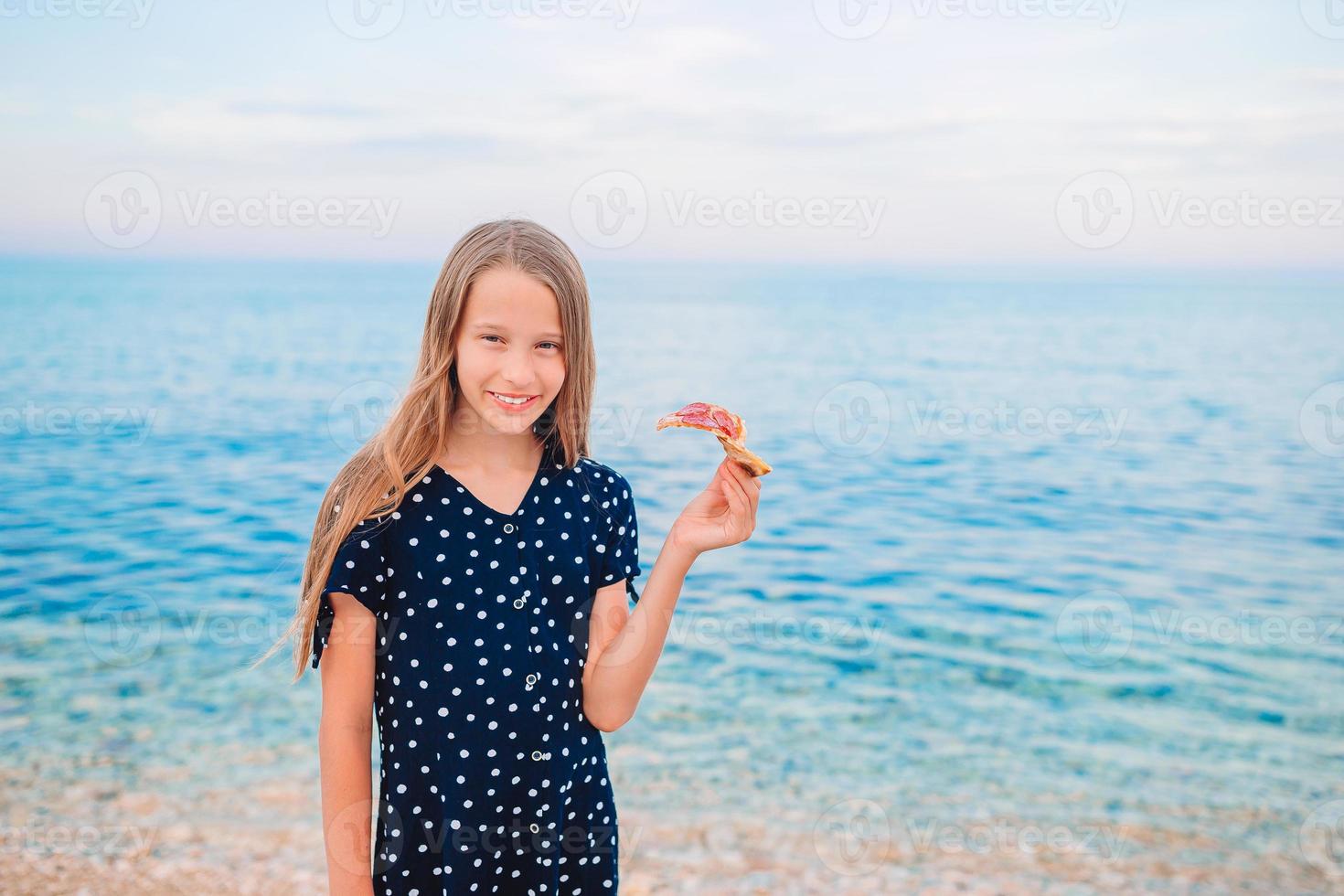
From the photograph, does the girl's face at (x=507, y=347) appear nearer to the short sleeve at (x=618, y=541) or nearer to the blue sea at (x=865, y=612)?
the short sleeve at (x=618, y=541)

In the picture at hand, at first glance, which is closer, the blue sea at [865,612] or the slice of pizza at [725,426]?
the slice of pizza at [725,426]

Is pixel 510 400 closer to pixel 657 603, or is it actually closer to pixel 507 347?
pixel 507 347

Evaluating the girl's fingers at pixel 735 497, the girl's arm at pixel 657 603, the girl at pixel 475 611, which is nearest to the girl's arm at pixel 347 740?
the girl at pixel 475 611

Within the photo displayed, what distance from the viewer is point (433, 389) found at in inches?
94.0

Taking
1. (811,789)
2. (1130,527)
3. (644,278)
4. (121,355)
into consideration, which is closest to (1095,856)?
(811,789)

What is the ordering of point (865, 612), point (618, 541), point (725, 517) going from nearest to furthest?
point (725, 517) → point (618, 541) → point (865, 612)

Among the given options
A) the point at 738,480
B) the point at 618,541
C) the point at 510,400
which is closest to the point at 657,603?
the point at 618,541

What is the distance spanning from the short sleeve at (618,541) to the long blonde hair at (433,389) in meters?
0.30

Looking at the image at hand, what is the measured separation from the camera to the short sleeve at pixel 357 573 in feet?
7.32

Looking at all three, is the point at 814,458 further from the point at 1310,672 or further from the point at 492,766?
the point at 492,766

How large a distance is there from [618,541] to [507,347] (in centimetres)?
57

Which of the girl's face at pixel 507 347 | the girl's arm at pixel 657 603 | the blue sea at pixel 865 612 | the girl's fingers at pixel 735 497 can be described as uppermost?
the girl's face at pixel 507 347

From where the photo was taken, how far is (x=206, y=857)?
546 centimetres

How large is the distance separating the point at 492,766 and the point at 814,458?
16.4 meters
